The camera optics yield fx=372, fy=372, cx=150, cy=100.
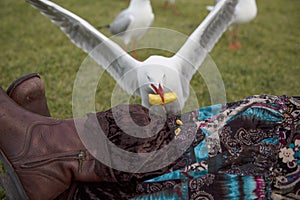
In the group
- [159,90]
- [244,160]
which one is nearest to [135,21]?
[159,90]

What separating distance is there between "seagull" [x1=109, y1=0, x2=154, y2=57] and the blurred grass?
0.23m

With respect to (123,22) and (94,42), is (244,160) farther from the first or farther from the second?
(123,22)

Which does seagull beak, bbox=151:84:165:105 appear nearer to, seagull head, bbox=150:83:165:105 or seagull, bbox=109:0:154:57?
seagull head, bbox=150:83:165:105

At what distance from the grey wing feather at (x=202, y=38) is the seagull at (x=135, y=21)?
0.68 meters

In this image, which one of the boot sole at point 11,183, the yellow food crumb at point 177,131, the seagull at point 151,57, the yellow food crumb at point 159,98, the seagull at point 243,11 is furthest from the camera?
the seagull at point 243,11

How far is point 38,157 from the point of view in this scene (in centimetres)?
96

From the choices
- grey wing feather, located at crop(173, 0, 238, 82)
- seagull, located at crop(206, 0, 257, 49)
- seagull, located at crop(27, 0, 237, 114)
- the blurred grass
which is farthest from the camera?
seagull, located at crop(206, 0, 257, 49)

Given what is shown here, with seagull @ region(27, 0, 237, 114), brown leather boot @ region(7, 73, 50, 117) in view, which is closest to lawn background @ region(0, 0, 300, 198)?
seagull @ region(27, 0, 237, 114)

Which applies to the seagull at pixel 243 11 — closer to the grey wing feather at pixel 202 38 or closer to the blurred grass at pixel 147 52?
the blurred grass at pixel 147 52

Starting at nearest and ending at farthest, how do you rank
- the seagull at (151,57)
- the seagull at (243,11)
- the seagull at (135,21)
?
the seagull at (151,57), the seagull at (135,21), the seagull at (243,11)

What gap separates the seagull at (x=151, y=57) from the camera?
1580 millimetres

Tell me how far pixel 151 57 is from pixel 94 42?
0.31 meters

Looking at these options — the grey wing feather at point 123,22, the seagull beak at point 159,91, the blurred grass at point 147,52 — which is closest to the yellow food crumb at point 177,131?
the seagull beak at point 159,91

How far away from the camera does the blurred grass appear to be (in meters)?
2.31
